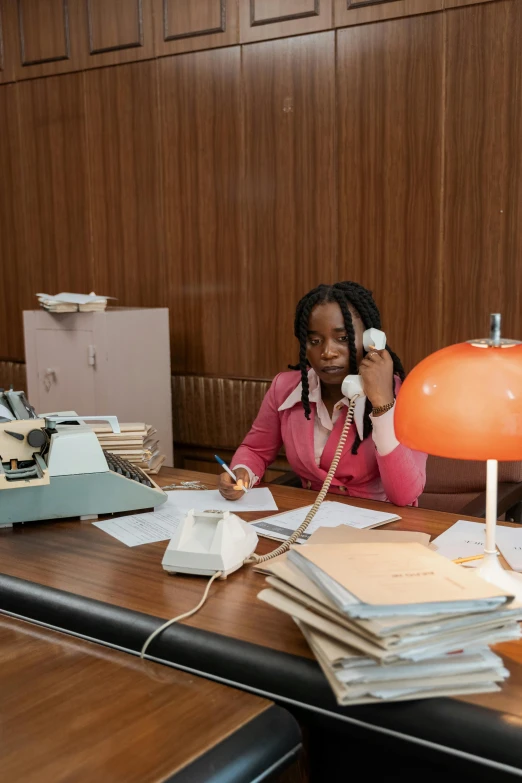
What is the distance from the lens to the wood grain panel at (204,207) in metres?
4.14

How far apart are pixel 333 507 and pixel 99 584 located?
2.22ft

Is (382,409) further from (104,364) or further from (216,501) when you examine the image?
(104,364)

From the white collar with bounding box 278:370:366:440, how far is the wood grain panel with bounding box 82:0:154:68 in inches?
105

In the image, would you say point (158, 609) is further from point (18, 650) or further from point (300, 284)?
point (300, 284)

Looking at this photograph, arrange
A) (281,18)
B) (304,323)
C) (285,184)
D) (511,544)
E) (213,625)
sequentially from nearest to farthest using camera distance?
(213,625)
(511,544)
(304,323)
(281,18)
(285,184)

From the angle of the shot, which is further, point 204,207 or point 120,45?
point 120,45

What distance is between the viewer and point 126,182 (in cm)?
454

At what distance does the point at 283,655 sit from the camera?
49.3 inches

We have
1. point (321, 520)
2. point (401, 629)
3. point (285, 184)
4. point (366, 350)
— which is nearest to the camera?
point (401, 629)

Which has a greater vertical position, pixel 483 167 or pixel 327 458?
pixel 483 167

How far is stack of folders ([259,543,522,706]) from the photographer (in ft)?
3.63

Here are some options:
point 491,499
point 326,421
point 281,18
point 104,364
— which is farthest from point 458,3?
point 491,499

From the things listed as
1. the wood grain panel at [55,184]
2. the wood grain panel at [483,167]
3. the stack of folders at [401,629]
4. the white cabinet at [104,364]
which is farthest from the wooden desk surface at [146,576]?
the wood grain panel at [55,184]

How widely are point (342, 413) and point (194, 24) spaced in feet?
8.90
